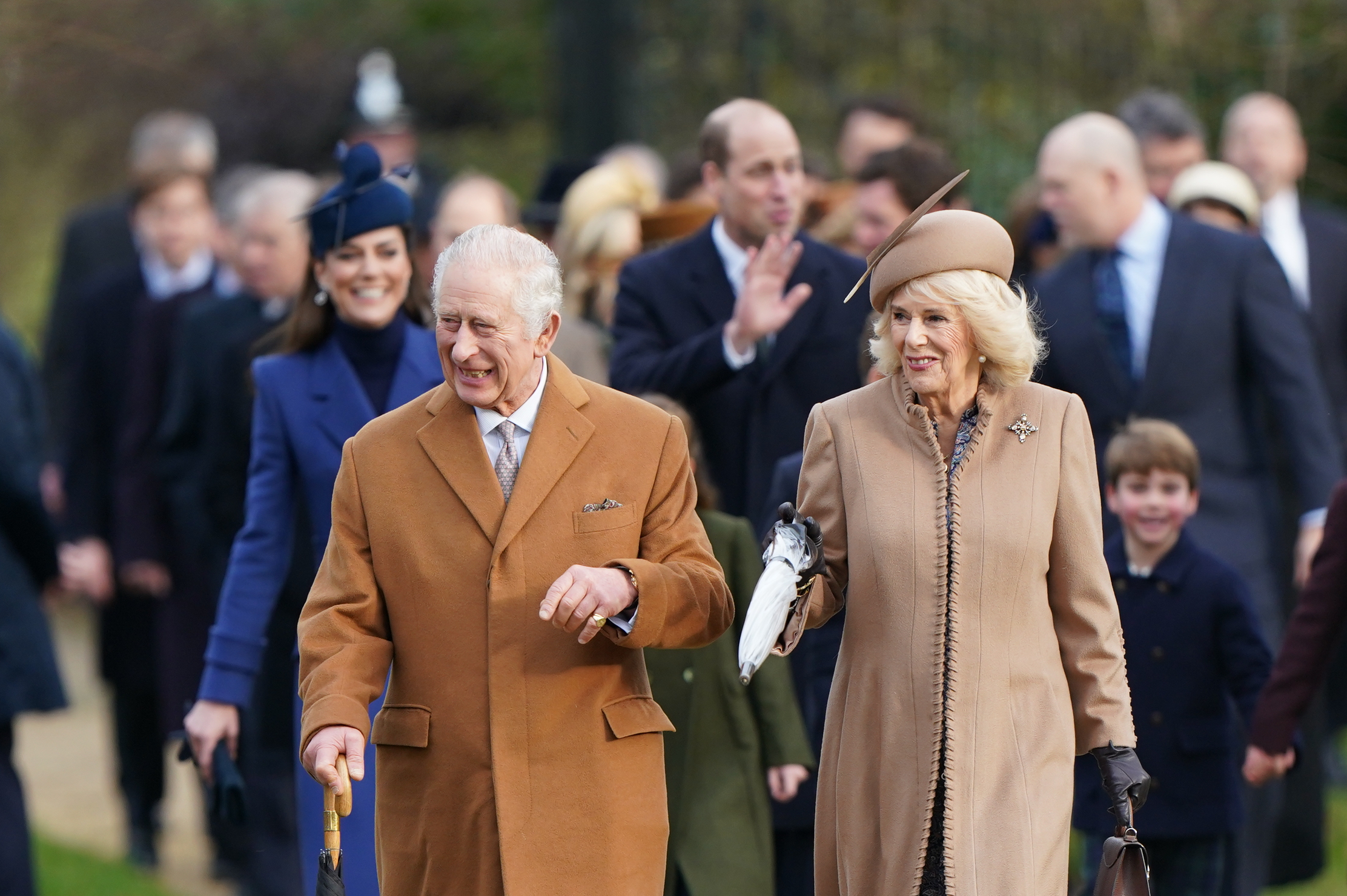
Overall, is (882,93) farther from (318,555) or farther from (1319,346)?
(318,555)

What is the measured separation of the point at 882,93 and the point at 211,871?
181 inches

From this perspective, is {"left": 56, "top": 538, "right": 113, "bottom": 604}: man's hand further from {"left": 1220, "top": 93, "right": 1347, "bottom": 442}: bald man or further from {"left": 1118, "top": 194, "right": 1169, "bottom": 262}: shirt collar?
{"left": 1220, "top": 93, "right": 1347, "bottom": 442}: bald man

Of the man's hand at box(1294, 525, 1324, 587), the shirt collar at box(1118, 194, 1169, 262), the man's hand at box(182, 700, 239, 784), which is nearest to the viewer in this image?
the man's hand at box(182, 700, 239, 784)

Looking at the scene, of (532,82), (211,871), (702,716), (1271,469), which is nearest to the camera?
(702,716)

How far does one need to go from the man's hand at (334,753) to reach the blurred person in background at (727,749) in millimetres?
1279

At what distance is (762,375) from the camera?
639 centimetres

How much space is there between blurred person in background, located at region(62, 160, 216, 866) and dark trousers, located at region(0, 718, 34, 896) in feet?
8.26

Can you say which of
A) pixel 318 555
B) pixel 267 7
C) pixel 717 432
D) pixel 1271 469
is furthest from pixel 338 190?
pixel 267 7

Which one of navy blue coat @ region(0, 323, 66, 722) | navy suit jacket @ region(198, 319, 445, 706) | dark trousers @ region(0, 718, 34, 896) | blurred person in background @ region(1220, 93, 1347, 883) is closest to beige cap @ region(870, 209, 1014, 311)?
navy suit jacket @ region(198, 319, 445, 706)

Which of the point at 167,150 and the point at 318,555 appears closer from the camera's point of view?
the point at 318,555

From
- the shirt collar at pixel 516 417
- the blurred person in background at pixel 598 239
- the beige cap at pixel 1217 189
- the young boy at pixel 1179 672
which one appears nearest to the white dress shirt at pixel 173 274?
the blurred person in background at pixel 598 239

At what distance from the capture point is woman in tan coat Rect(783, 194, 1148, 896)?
14.2 feet

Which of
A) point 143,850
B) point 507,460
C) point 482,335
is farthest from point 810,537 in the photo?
point 143,850

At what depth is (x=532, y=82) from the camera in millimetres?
17156
